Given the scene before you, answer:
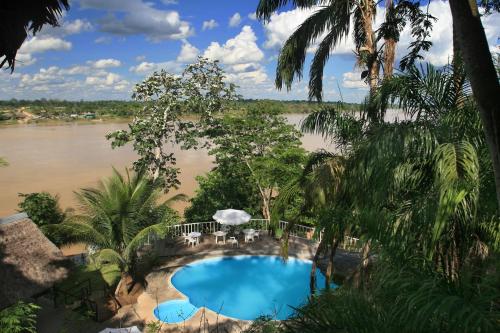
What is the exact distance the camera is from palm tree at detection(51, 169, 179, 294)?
31.2ft

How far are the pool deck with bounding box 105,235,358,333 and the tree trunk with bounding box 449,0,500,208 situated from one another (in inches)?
285

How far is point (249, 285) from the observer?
12.4 metres

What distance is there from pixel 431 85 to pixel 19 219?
9.93 meters

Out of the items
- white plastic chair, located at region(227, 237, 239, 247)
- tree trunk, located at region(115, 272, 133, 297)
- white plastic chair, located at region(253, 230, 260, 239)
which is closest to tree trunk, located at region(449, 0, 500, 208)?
tree trunk, located at region(115, 272, 133, 297)

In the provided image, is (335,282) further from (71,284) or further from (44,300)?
(44,300)

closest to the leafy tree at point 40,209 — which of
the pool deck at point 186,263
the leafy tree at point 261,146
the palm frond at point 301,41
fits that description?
the pool deck at point 186,263

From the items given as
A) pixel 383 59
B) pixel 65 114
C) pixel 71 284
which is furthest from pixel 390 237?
pixel 65 114

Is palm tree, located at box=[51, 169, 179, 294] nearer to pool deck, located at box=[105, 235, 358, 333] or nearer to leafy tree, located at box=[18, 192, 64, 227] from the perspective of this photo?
pool deck, located at box=[105, 235, 358, 333]

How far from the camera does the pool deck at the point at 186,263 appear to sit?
9077mm

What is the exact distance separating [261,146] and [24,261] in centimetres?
935

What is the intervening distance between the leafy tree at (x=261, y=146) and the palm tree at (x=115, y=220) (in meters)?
5.64

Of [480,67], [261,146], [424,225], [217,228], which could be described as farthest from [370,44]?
[217,228]

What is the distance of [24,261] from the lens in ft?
30.1

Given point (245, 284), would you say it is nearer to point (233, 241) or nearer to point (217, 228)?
point (233, 241)
